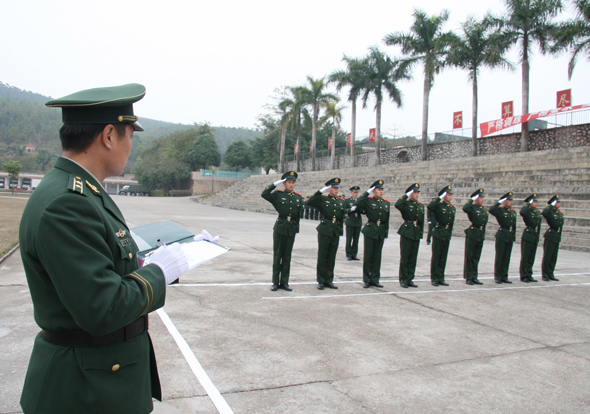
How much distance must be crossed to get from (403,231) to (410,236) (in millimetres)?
165

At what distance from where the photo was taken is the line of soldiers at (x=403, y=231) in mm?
6652

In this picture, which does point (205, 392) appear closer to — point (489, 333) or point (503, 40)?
point (489, 333)

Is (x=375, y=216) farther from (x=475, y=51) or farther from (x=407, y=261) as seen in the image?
(x=475, y=51)

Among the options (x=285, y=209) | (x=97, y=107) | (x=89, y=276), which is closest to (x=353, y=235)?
(x=285, y=209)

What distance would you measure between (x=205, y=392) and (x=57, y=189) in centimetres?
215

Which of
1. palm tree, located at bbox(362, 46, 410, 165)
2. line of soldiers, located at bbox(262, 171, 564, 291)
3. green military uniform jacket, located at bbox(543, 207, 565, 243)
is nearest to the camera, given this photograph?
line of soldiers, located at bbox(262, 171, 564, 291)

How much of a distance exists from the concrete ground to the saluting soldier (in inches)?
12.1

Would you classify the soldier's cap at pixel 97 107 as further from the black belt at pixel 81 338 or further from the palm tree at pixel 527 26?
the palm tree at pixel 527 26

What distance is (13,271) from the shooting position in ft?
21.5

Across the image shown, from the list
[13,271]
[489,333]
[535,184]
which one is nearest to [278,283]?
[489,333]

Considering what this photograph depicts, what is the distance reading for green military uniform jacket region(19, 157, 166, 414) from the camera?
1157mm

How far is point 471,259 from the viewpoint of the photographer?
7473 millimetres

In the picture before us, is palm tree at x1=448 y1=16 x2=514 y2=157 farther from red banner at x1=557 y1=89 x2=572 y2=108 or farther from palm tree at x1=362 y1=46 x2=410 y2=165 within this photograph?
palm tree at x1=362 y1=46 x2=410 y2=165

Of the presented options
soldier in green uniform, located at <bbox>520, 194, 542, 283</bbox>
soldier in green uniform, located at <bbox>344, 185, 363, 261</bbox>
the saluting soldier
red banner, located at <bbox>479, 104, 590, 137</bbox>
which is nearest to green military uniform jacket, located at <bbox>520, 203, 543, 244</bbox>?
soldier in green uniform, located at <bbox>520, 194, 542, 283</bbox>
